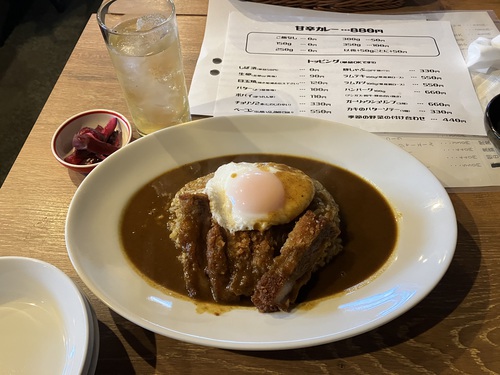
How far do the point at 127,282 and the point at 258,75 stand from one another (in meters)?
1.43

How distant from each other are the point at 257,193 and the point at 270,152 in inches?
17.7

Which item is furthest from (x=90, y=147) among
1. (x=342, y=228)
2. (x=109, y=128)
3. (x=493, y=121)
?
(x=493, y=121)

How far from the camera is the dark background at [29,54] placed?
Answer: 4129 millimetres

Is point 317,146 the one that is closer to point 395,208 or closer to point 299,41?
point 395,208

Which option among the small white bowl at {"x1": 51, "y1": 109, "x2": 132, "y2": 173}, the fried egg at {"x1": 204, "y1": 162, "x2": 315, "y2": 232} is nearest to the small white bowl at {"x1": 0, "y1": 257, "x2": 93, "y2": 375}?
the fried egg at {"x1": 204, "y1": 162, "x2": 315, "y2": 232}

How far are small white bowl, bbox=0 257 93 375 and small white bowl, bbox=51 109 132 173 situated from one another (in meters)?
0.67

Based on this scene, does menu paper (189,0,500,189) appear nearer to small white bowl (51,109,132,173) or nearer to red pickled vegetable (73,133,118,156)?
small white bowl (51,109,132,173)

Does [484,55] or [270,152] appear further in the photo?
[484,55]

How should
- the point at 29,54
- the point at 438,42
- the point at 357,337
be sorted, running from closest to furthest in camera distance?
the point at 357,337, the point at 438,42, the point at 29,54

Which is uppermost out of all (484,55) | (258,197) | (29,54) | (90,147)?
(484,55)

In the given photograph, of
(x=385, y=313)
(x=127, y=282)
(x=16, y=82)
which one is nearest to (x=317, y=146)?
(x=385, y=313)

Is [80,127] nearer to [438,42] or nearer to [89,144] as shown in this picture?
[89,144]

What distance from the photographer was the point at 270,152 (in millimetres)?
1961

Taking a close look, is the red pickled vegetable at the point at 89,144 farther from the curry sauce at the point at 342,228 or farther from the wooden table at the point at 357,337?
the curry sauce at the point at 342,228
